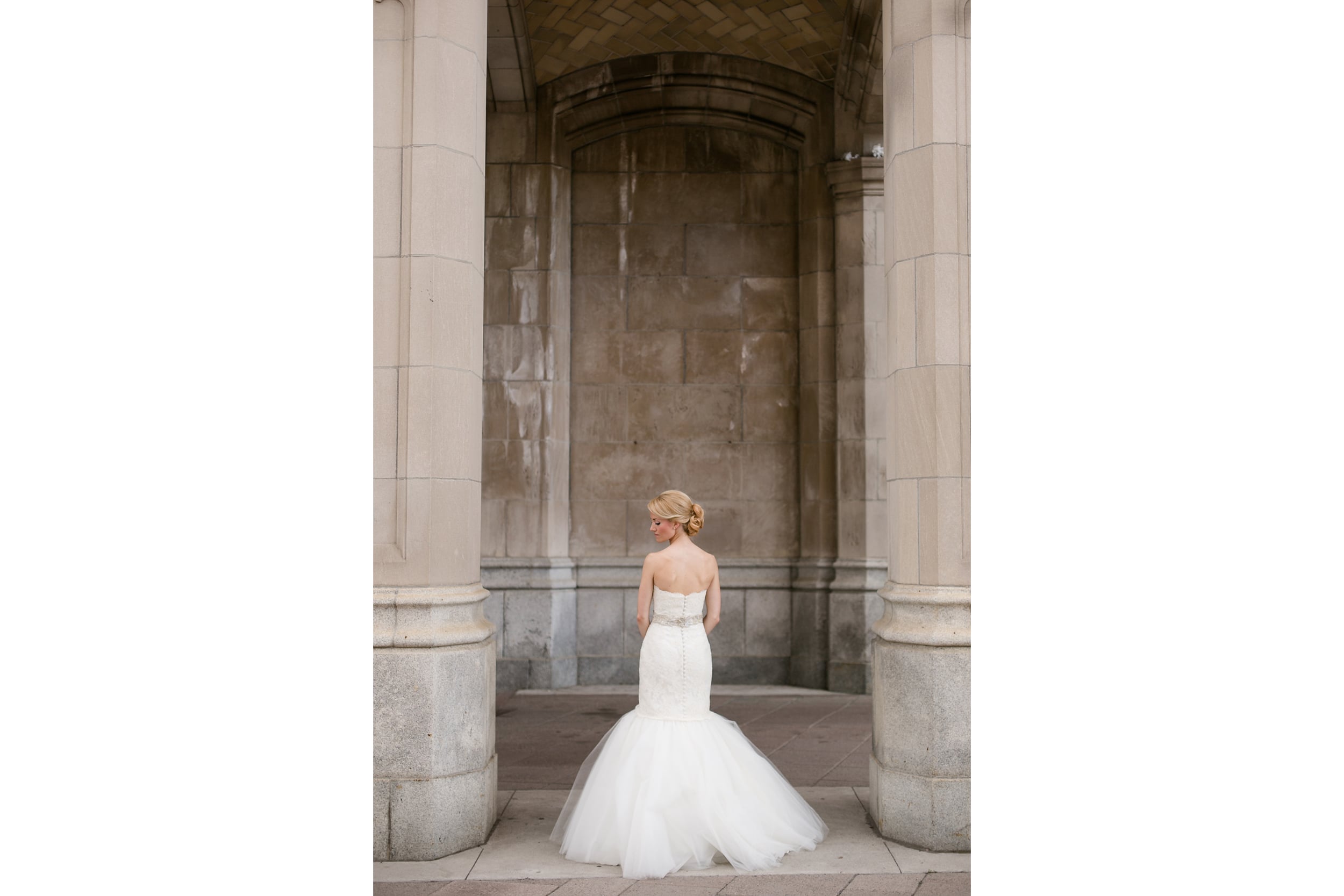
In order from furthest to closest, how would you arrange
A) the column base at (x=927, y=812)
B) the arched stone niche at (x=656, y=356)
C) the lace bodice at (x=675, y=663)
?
1. the arched stone niche at (x=656, y=356)
2. the lace bodice at (x=675, y=663)
3. the column base at (x=927, y=812)

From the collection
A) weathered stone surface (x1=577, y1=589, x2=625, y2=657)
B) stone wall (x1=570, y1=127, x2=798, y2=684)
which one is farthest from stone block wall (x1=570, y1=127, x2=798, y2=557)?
weathered stone surface (x1=577, y1=589, x2=625, y2=657)

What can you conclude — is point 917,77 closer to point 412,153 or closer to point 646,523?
point 412,153

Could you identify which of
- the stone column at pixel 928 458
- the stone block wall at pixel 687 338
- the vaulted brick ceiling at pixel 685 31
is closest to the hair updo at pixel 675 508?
the stone column at pixel 928 458

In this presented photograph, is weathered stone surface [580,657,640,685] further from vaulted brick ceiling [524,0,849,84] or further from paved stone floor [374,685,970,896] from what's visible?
vaulted brick ceiling [524,0,849,84]

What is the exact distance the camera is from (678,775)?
193 inches

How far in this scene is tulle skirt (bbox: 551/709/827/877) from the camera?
4773 mm

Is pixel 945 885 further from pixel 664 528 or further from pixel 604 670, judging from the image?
pixel 604 670

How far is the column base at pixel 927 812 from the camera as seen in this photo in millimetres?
5016

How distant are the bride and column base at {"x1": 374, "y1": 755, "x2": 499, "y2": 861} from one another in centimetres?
55

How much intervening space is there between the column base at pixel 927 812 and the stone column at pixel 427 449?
2191mm

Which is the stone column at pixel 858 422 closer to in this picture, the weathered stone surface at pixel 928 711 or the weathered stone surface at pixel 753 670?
the weathered stone surface at pixel 753 670

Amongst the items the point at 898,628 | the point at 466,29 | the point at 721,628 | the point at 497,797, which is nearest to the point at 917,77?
the point at 466,29

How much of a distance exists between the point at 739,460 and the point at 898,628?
5481 mm

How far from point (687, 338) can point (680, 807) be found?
6.61 metres
